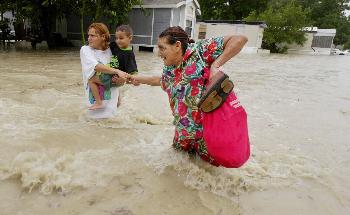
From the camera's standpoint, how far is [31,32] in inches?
758

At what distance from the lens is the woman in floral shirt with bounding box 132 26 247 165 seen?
2588mm

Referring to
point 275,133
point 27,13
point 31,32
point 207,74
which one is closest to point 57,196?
point 207,74

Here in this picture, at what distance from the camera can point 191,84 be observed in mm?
2732

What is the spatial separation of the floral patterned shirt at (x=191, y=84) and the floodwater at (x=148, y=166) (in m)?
0.41

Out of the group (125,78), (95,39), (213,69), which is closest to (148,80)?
(125,78)

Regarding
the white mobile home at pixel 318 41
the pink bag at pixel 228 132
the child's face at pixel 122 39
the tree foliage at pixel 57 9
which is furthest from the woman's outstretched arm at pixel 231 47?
the white mobile home at pixel 318 41

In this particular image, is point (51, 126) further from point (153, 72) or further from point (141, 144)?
point (153, 72)

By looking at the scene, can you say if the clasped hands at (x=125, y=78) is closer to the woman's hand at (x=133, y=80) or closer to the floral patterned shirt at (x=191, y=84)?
the woman's hand at (x=133, y=80)

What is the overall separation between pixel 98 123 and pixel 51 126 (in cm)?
62

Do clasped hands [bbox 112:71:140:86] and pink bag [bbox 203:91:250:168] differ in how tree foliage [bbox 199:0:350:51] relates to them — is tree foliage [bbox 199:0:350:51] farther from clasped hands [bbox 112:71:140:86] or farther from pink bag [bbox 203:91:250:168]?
pink bag [bbox 203:91:250:168]

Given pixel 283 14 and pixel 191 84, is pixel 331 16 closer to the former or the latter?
pixel 283 14

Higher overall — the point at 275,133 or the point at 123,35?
the point at 123,35

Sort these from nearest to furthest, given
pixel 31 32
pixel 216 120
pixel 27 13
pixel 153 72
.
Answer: pixel 216 120 → pixel 153 72 → pixel 27 13 → pixel 31 32

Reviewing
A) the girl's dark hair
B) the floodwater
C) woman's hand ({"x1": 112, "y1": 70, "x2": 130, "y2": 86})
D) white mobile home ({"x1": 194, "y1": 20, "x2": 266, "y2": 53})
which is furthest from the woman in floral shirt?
white mobile home ({"x1": 194, "y1": 20, "x2": 266, "y2": 53})
